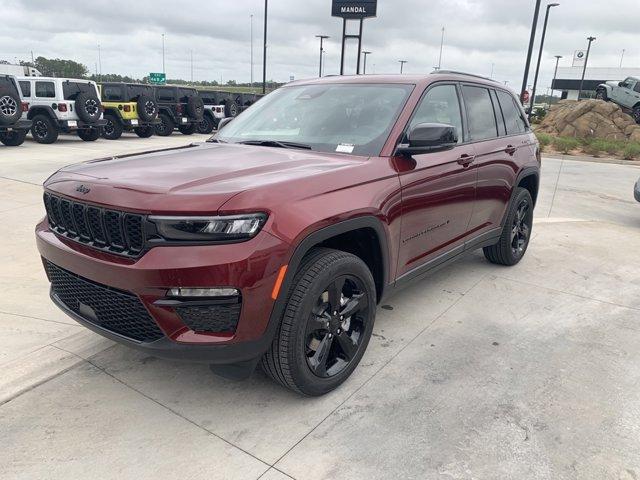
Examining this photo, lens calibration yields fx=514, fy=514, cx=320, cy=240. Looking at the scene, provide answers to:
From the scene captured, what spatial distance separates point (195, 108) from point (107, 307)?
18498 millimetres

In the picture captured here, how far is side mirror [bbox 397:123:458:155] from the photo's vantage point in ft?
10.0

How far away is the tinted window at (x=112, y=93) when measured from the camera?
17609mm

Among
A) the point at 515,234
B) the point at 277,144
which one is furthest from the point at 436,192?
the point at 515,234

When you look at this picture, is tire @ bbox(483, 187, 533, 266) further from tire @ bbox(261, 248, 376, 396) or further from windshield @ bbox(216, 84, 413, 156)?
tire @ bbox(261, 248, 376, 396)

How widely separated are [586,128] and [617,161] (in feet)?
25.3

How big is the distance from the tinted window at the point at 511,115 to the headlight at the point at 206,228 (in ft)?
11.3

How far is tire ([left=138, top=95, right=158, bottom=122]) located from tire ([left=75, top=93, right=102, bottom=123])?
195 cm

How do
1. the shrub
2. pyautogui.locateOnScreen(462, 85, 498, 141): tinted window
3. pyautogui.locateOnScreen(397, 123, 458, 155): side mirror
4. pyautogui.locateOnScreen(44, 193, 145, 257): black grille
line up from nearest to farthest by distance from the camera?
pyautogui.locateOnScreen(44, 193, 145, 257): black grille
pyautogui.locateOnScreen(397, 123, 458, 155): side mirror
pyautogui.locateOnScreen(462, 85, 498, 141): tinted window
the shrub

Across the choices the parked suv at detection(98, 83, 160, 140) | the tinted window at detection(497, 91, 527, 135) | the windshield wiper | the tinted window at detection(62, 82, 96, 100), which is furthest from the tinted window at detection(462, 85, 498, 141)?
the parked suv at detection(98, 83, 160, 140)

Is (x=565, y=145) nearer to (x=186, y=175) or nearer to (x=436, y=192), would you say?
(x=436, y=192)

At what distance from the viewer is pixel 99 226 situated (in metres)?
2.45

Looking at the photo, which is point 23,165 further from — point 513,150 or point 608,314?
point 608,314

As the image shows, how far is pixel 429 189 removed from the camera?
343cm

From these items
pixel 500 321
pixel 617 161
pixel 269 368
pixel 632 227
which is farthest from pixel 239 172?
pixel 617 161
